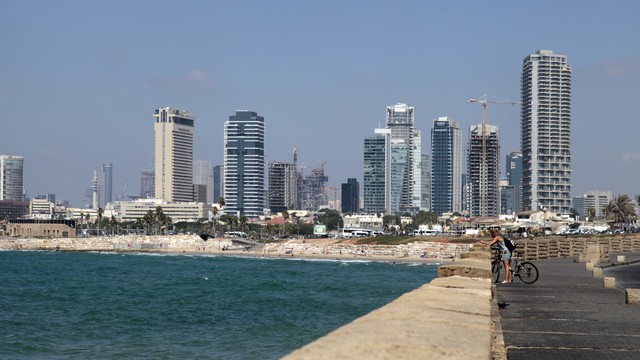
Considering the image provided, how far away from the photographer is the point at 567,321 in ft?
64.0

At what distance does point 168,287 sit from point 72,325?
117 feet

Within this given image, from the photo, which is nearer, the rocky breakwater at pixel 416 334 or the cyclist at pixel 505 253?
the rocky breakwater at pixel 416 334

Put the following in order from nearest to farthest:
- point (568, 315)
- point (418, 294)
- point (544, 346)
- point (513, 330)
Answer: point (418, 294) < point (544, 346) < point (513, 330) < point (568, 315)

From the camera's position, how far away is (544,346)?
15156 mm

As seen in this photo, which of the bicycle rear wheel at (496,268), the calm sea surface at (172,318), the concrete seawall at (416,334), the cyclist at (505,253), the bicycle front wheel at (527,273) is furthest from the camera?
the bicycle rear wheel at (496,268)

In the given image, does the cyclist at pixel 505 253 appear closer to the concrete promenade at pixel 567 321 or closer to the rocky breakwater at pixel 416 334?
the concrete promenade at pixel 567 321

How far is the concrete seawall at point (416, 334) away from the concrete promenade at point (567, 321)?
4876mm

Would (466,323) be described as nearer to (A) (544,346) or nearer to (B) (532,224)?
(A) (544,346)

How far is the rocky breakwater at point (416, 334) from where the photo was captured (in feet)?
17.9

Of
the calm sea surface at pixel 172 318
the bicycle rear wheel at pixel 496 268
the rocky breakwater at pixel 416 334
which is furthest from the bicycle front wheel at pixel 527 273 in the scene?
the rocky breakwater at pixel 416 334

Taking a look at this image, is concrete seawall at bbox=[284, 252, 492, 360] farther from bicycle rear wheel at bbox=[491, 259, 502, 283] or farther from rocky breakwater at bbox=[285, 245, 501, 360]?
bicycle rear wheel at bbox=[491, 259, 502, 283]

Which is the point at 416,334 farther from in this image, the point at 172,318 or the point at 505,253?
the point at 172,318

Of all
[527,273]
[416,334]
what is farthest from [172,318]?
[416,334]

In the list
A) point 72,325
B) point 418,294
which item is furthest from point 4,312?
point 418,294
